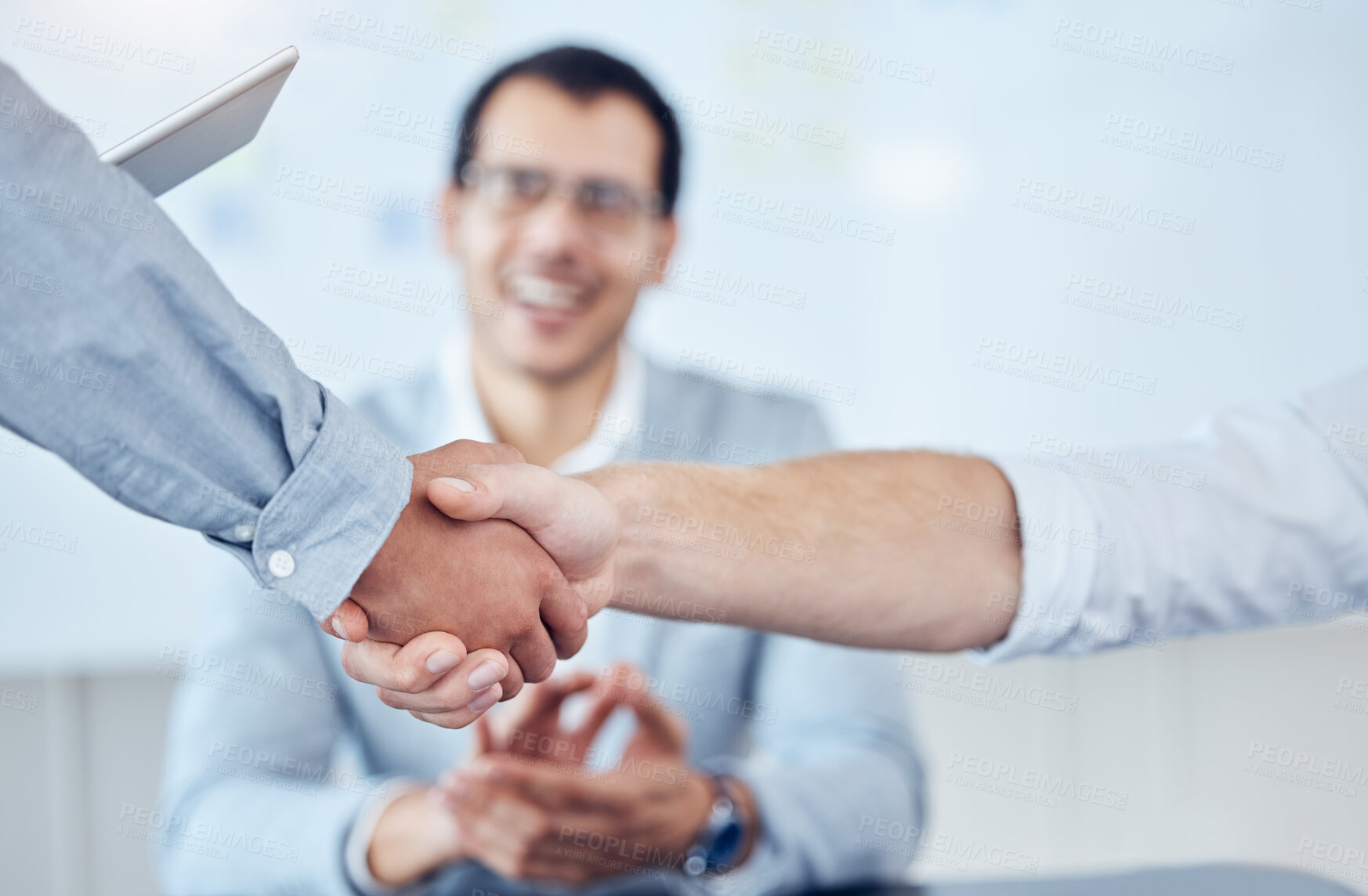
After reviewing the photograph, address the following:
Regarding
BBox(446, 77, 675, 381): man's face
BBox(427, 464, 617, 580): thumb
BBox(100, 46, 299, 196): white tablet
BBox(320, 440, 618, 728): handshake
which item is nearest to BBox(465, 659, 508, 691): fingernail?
BBox(320, 440, 618, 728): handshake

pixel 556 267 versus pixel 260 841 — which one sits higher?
pixel 556 267

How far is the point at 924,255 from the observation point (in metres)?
2.10

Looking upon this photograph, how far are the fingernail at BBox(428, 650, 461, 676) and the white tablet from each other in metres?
0.41

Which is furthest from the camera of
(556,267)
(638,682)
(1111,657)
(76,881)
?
(1111,657)

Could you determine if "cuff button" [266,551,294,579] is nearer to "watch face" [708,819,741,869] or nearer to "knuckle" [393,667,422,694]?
"knuckle" [393,667,422,694]

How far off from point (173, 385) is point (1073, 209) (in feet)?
6.17

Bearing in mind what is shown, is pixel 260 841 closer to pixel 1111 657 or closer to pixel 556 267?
pixel 556 267

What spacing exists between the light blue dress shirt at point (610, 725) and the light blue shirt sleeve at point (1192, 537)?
0.42 metres

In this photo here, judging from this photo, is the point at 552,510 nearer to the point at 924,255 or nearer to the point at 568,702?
the point at 568,702

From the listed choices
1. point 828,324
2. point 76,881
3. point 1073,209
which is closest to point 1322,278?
point 1073,209

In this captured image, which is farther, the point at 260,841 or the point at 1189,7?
the point at 1189,7

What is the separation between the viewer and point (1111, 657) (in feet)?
7.37

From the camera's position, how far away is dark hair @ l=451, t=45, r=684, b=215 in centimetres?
158

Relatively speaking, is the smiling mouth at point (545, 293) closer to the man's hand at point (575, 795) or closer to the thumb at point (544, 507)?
the man's hand at point (575, 795)
